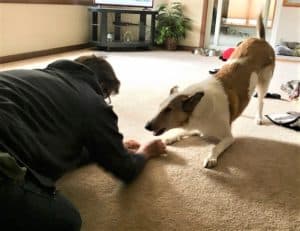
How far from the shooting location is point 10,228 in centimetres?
100

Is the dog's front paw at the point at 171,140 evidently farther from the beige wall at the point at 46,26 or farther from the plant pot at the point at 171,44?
the plant pot at the point at 171,44

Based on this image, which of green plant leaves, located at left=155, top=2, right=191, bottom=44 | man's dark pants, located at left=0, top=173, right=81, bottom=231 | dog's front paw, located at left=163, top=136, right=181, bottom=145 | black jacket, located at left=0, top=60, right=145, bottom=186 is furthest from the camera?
green plant leaves, located at left=155, top=2, right=191, bottom=44

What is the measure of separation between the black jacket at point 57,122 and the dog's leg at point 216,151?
17.2 inches

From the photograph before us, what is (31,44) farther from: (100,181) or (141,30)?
(100,181)

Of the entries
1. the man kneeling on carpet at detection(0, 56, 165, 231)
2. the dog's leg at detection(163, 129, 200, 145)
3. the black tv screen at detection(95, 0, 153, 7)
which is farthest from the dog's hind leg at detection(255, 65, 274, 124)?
the black tv screen at detection(95, 0, 153, 7)

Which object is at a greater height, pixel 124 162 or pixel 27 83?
pixel 27 83

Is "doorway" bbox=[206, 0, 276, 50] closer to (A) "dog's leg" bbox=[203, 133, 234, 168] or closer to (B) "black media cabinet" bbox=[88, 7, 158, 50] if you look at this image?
(B) "black media cabinet" bbox=[88, 7, 158, 50]

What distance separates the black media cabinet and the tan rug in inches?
125

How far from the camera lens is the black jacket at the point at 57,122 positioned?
1092 mm

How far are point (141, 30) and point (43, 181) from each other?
484 centimetres

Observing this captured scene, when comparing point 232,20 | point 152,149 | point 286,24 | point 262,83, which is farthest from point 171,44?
point 152,149

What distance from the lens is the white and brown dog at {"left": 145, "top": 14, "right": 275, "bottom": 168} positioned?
1.86m

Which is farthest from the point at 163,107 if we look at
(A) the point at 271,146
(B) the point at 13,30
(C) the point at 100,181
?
(B) the point at 13,30

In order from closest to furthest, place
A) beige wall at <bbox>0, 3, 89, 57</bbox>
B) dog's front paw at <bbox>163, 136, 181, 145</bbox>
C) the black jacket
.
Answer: the black jacket, dog's front paw at <bbox>163, 136, 181, 145</bbox>, beige wall at <bbox>0, 3, 89, 57</bbox>
